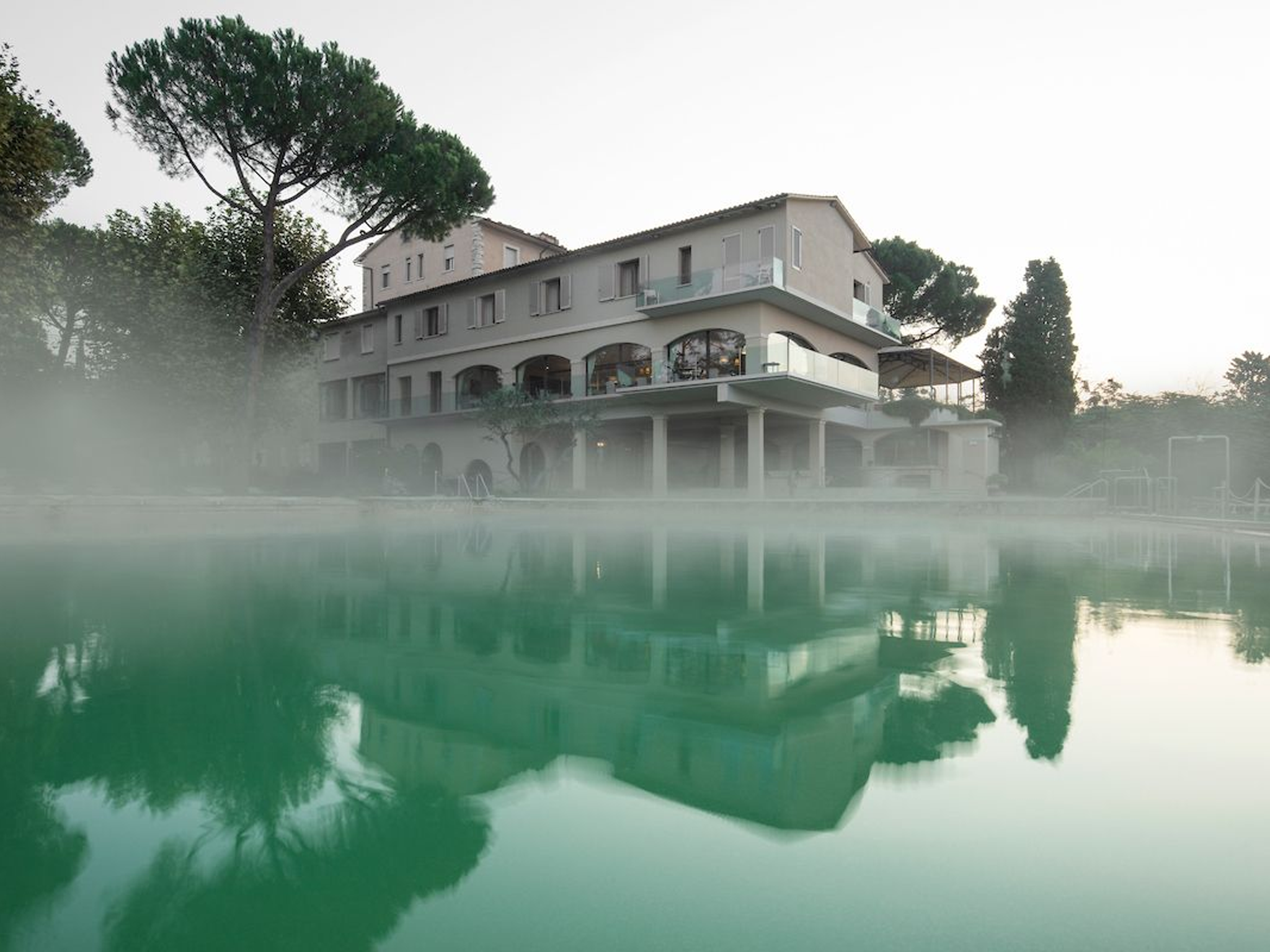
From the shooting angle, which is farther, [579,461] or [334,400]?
[334,400]

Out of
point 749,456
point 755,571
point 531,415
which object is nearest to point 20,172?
point 755,571

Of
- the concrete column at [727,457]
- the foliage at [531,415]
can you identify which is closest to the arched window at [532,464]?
the foliage at [531,415]

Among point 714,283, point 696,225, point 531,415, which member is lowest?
point 531,415

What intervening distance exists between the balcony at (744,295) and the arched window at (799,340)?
78cm

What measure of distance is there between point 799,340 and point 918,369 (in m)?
13.1

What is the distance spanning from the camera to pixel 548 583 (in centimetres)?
750

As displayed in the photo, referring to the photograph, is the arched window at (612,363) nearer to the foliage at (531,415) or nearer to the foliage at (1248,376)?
the foliage at (531,415)

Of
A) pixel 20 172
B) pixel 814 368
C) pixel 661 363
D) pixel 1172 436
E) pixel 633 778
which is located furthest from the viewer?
pixel 1172 436

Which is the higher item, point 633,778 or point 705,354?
point 705,354

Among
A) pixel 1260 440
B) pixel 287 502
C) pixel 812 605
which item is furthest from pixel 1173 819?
pixel 1260 440

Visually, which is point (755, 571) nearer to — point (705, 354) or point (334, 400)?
point (705, 354)

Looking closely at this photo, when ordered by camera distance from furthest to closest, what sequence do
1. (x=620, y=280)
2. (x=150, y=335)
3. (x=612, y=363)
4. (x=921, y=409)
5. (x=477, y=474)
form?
(x=477, y=474)
(x=921, y=409)
(x=612, y=363)
(x=620, y=280)
(x=150, y=335)

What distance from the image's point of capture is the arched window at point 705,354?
2530 centimetres

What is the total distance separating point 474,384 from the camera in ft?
111
